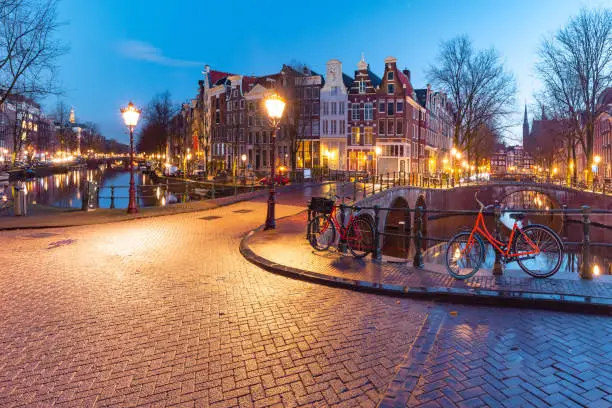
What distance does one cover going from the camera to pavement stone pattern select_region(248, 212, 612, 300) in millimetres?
6500

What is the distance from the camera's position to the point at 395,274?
24.9 ft

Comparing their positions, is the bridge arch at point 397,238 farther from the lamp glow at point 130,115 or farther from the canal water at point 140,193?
the lamp glow at point 130,115

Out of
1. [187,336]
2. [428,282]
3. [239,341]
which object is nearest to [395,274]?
[428,282]

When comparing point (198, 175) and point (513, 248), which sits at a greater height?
point (198, 175)

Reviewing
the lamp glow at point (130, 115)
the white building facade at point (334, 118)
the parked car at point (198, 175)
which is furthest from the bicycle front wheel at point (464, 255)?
the white building facade at point (334, 118)

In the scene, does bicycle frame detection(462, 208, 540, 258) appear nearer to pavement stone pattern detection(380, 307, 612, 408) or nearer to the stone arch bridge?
pavement stone pattern detection(380, 307, 612, 408)

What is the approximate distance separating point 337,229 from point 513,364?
5.83 metres

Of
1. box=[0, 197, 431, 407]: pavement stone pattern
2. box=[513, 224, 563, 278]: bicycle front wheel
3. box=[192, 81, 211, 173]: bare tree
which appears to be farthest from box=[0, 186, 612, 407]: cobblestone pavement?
box=[192, 81, 211, 173]: bare tree

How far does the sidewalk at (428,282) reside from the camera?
19.6 feet

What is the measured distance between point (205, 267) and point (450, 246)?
4.82 m

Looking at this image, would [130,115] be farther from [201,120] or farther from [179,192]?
[201,120]

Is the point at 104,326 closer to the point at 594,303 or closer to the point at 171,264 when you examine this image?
the point at 171,264

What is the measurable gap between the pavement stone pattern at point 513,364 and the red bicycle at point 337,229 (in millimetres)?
3778

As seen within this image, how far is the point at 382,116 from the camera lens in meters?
52.8
